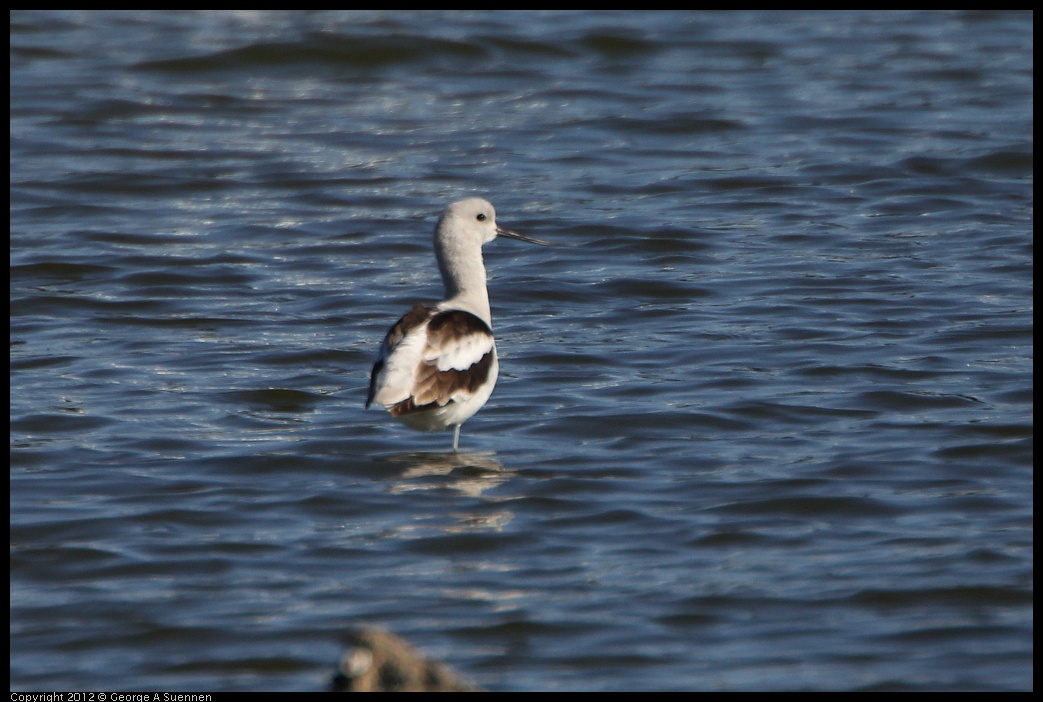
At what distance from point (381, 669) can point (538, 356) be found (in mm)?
4875

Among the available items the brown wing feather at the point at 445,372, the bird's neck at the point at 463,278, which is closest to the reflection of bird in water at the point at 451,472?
the brown wing feather at the point at 445,372

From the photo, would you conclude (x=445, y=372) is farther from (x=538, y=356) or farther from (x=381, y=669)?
(x=381, y=669)

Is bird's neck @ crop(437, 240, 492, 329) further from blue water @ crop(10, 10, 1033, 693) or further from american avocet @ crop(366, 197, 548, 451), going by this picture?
blue water @ crop(10, 10, 1033, 693)

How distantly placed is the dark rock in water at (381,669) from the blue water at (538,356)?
1.04 meters

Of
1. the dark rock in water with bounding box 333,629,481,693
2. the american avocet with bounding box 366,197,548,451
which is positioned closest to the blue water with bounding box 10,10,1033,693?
the american avocet with bounding box 366,197,548,451

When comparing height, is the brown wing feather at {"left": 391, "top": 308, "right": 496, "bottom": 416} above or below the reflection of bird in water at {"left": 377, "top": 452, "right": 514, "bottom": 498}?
above

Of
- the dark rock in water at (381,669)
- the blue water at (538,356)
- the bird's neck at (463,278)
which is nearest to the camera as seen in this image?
the dark rock in water at (381,669)

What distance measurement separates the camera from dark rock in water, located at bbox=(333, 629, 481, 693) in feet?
11.3

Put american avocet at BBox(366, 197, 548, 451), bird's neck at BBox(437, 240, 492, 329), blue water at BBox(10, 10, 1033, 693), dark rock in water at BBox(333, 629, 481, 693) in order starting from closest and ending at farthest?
dark rock in water at BBox(333, 629, 481, 693)
blue water at BBox(10, 10, 1033, 693)
american avocet at BBox(366, 197, 548, 451)
bird's neck at BBox(437, 240, 492, 329)

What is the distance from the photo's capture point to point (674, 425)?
7.15 m

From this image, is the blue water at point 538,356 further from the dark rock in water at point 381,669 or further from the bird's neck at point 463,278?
the dark rock in water at point 381,669

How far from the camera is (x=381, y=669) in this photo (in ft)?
11.5

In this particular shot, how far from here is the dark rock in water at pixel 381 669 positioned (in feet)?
11.3

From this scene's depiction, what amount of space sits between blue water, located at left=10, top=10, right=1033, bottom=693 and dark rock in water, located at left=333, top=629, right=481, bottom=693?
3.42ft
